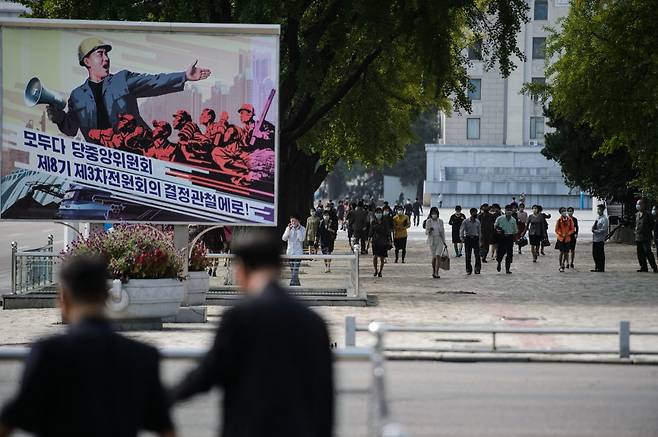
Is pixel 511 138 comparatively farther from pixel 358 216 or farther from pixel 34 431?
pixel 34 431

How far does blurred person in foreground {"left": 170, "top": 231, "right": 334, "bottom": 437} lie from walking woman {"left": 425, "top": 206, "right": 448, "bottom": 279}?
2555cm

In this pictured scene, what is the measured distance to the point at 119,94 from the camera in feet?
73.9

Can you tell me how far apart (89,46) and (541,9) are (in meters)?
89.7

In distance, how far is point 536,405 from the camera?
12750 mm

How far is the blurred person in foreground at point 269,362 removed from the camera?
568 cm

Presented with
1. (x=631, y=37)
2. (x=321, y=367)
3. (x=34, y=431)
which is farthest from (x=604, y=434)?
(x=631, y=37)

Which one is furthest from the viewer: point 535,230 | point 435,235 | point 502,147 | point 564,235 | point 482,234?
point 502,147

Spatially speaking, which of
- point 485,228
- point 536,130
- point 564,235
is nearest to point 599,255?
point 564,235

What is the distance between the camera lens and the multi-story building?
107750mm

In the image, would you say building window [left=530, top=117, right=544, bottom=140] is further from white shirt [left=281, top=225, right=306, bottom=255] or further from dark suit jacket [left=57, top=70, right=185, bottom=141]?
dark suit jacket [left=57, top=70, right=185, bottom=141]

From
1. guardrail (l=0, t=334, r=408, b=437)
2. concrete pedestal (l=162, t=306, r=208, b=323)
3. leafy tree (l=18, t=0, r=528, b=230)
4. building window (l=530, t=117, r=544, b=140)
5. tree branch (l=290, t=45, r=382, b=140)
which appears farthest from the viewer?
building window (l=530, t=117, r=544, b=140)

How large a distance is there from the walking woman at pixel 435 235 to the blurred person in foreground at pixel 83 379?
85.0 ft

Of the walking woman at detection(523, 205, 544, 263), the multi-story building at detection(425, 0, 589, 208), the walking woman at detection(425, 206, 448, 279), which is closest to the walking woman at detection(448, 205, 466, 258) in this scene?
the walking woman at detection(523, 205, 544, 263)

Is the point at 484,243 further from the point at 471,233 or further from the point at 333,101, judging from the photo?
the point at 333,101
